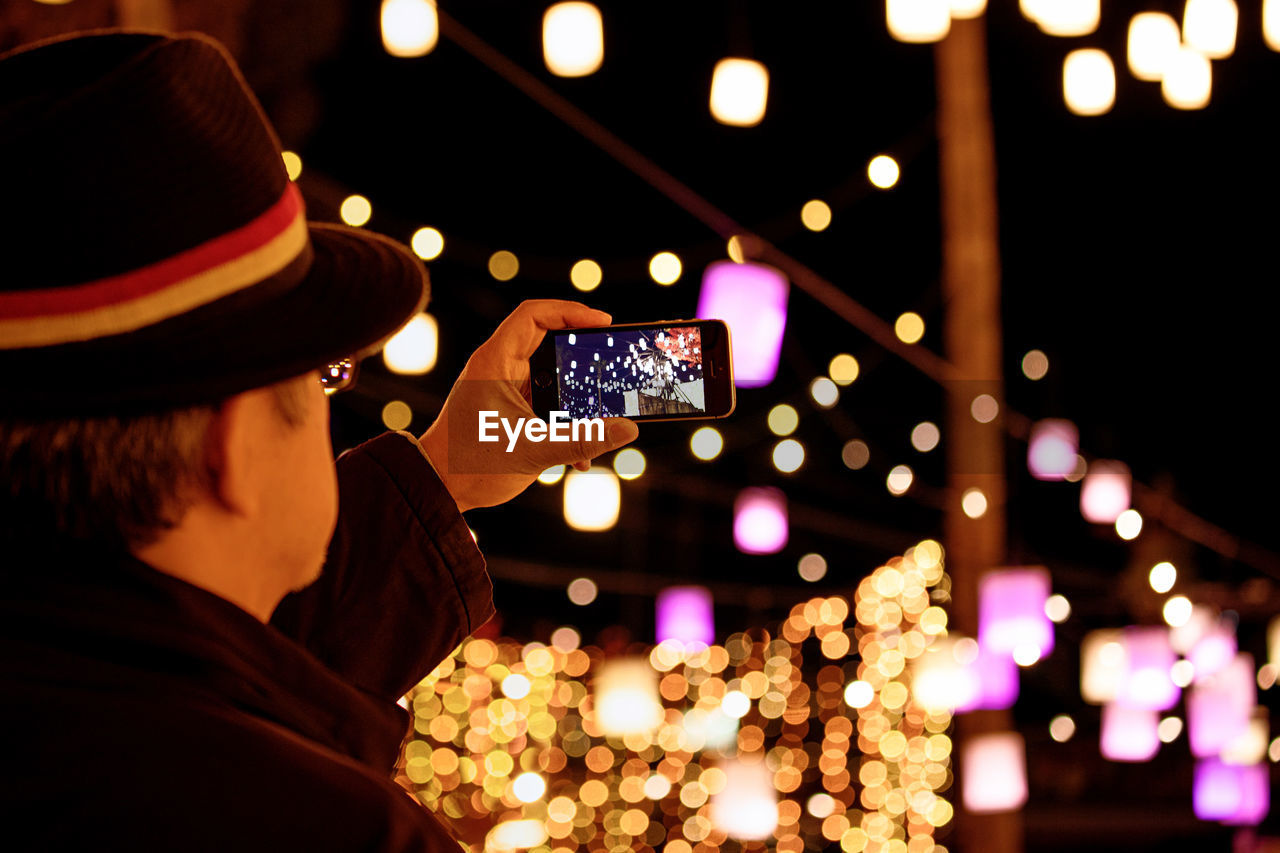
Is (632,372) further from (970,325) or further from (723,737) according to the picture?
(723,737)

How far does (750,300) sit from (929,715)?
919 centimetres

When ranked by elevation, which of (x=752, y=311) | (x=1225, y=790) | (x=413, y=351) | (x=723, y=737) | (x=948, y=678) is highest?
(x=752, y=311)

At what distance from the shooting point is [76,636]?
72 centimetres

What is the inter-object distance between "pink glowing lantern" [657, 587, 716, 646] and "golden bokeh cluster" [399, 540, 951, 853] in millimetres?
662

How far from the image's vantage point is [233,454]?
2.63ft


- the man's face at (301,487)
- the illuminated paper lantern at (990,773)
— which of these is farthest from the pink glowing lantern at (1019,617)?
the man's face at (301,487)

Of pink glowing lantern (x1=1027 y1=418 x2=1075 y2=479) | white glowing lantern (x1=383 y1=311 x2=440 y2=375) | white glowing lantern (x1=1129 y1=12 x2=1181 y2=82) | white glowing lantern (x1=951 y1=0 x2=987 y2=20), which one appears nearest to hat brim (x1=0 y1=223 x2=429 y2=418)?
white glowing lantern (x1=951 y1=0 x2=987 y2=20)

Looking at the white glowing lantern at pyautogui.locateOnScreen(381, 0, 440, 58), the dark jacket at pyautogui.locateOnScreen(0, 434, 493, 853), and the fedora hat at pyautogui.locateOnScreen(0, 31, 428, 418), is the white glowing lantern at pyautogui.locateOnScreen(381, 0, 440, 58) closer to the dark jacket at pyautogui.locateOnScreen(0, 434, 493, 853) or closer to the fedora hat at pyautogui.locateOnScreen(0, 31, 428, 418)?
the fedora hat at pyautogui.locateOnScreen(0, 31, 428, 418)

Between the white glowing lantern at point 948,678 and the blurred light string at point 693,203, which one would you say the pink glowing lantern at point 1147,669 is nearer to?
the white glowing lantern at point 948,678

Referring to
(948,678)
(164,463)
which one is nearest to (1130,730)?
(948,678)

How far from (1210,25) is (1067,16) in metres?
1.03

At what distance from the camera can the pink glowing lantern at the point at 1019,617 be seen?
6.21 metres

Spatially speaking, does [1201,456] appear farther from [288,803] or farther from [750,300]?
[288,803]

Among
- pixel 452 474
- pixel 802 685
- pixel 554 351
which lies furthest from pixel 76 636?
pixel 802 685
